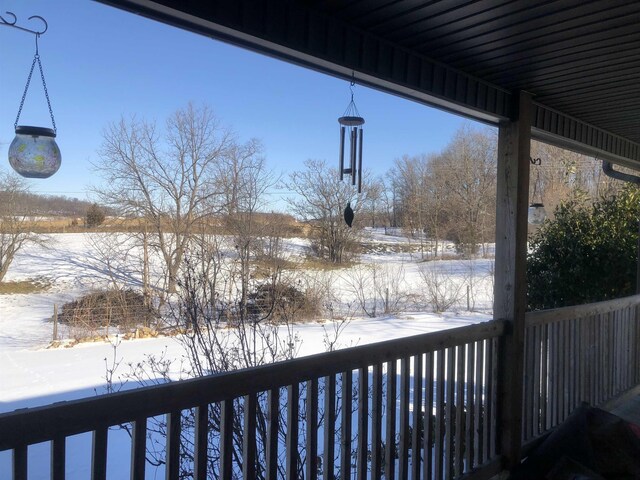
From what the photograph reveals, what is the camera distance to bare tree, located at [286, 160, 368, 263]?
28.5ft

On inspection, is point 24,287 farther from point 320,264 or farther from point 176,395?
point 176,395

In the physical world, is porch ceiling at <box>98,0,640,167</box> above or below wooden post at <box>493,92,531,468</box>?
above

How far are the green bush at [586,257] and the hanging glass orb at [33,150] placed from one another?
6.12m

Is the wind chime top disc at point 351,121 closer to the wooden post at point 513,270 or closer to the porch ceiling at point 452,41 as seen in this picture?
the porch ceiling at point 452,41

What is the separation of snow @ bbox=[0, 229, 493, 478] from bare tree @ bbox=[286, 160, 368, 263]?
49 cm

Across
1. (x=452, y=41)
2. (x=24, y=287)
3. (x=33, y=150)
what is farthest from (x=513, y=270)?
(x=24, y=287)

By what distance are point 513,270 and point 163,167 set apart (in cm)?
688

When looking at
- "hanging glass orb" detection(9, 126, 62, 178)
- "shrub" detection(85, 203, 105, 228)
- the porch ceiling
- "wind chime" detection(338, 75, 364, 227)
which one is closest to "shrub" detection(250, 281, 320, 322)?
"wind chime" detection(338, 75, 364, 227)

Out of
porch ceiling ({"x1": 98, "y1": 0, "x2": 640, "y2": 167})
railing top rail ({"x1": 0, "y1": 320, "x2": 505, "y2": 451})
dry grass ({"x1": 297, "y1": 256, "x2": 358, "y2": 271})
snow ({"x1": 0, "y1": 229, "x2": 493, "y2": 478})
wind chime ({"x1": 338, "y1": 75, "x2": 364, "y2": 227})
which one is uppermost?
porch ceiling ({"x1": 98, "y1": 0, "x2": 640, "y2": 167})

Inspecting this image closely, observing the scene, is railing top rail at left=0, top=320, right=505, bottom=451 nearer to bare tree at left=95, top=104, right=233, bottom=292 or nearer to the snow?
the snow

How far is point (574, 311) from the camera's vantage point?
3.64 metres

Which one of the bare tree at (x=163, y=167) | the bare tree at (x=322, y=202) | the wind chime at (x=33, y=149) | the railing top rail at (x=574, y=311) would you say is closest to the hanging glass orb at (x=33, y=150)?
the wind chime at (x=33, y=149)

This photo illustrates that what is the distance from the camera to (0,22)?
1561 millimetres

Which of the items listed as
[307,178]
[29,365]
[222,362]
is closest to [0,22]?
[222,362]
